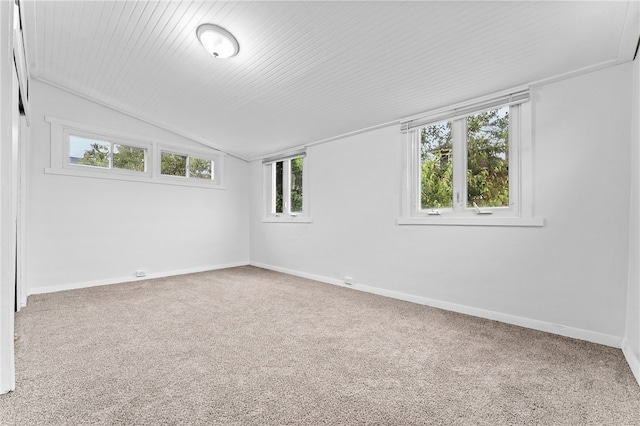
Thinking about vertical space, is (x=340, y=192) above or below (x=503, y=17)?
below

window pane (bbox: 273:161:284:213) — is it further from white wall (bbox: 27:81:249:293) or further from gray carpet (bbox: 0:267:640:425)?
gray carpet (bbox: 0:267:640:425)

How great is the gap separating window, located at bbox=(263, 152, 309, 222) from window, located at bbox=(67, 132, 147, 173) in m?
1.98

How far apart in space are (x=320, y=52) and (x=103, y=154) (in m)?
3.51

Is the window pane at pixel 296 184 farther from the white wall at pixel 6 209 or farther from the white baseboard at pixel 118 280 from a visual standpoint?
the white wall at pixel 6 209

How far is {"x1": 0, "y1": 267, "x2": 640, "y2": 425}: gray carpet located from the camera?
1.37 meters

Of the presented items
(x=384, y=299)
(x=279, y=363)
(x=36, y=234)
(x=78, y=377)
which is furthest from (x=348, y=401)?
(x=36, y=234)

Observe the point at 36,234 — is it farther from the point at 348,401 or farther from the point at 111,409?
the point at 348,401

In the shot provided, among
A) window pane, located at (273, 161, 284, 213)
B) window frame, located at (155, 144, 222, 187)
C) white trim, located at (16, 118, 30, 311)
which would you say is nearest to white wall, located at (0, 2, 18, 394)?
white trim, located at (16, 118, 30, 311)

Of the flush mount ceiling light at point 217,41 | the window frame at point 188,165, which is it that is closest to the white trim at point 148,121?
the window frame at point 188,165

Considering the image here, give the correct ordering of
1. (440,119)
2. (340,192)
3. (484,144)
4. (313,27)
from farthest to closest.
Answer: (340,192) → (440,119) → (484,144) → (313,27)

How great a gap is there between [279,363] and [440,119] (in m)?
2.71

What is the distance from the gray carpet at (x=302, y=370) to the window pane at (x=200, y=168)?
2.69 metres

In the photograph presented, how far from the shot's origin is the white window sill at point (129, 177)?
3734 mm

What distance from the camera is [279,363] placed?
1.84 meters
